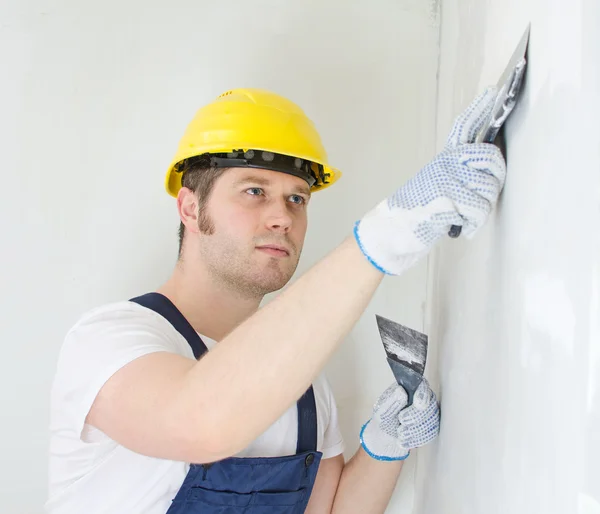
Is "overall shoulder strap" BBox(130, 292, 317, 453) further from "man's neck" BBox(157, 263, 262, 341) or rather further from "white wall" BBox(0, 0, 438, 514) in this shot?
"white wall" BBox(0, 0, 438, 514)

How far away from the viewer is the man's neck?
1.46 meters

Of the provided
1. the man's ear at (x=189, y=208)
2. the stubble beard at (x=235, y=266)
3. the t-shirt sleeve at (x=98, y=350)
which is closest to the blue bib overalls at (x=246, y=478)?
the t-shirt sleeve at (x=98, y=350)

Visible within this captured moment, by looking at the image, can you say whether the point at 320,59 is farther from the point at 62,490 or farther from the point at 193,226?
the point at 62,490

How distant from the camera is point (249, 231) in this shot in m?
1.45

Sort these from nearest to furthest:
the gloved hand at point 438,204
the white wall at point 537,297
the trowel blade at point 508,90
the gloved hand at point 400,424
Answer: the white wall at point 537,297 < the trowel blade at point 508,90 < the gloved hand at point 438,204 < the gloved hand at point 400,424

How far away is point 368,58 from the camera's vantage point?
6.34 feet

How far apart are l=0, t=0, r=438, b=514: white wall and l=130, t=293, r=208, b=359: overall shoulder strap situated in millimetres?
615

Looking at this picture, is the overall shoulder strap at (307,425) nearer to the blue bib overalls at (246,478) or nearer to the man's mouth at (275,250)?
the blue bib overalls at (246,478)

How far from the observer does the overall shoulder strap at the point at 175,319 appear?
1253mm

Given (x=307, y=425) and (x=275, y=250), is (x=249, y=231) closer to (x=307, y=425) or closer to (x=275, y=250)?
(x=275, y=250)

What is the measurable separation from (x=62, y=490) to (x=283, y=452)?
529mm

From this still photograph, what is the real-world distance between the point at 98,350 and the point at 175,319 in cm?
26

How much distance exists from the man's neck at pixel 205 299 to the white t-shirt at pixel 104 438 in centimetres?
11

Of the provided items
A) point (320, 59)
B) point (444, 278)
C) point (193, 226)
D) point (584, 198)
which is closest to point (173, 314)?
point (193, 226)
